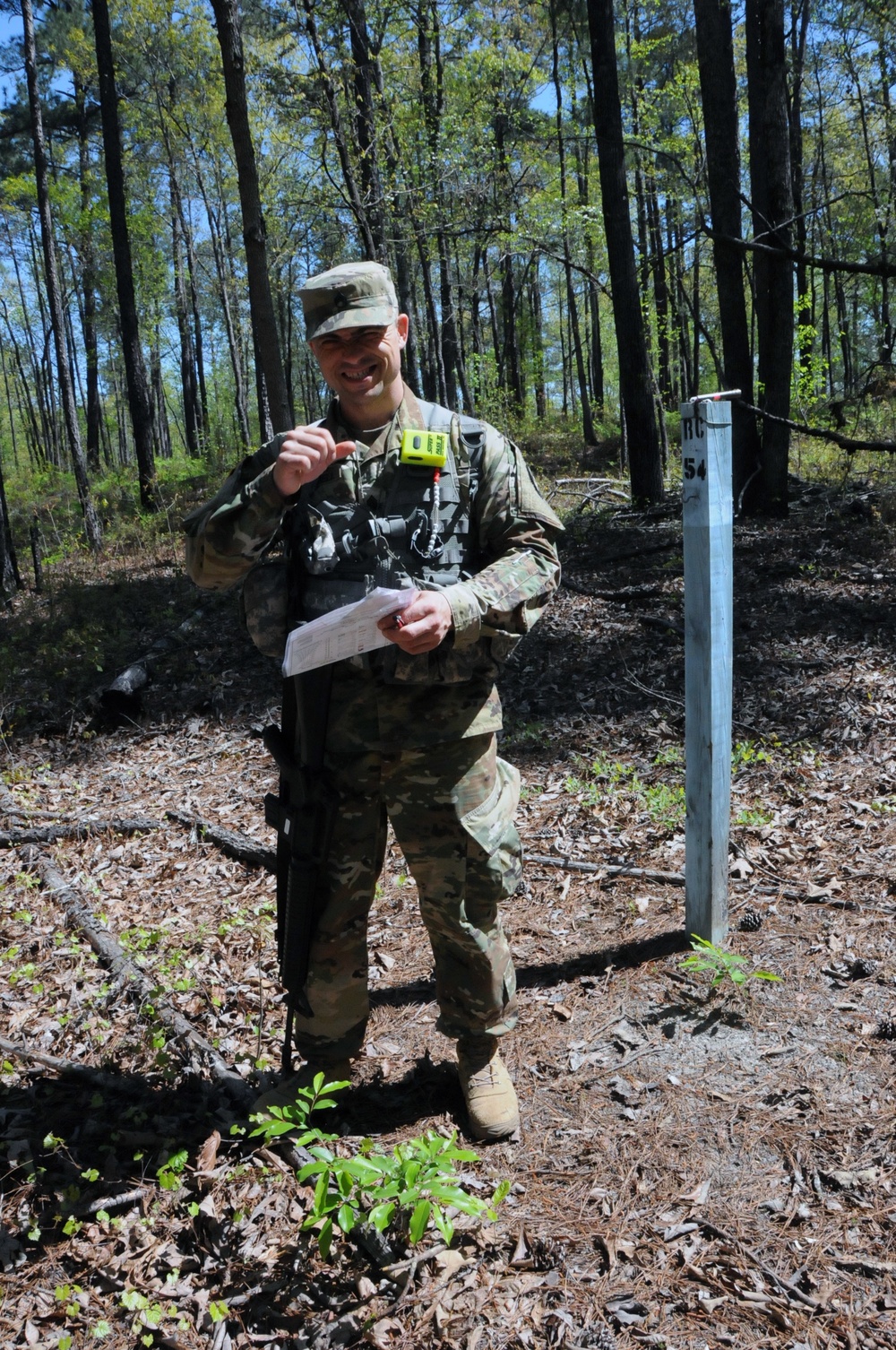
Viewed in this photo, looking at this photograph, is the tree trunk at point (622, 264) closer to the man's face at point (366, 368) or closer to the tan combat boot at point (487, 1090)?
the man's face at point (366, 368)

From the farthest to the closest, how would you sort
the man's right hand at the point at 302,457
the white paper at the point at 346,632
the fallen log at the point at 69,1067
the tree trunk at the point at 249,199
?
the tree trunk at the point at 249,199, the fallen log at the point at 69,1067, the man's right hand at the point at 302,457, the white paper at the point at 346,632

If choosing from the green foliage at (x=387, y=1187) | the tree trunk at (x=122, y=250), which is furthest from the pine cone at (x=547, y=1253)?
the tree trunk at (x=122, y=250)

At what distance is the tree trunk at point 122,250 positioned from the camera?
42.8 ft

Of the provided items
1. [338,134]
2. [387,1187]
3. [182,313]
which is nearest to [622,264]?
[338,134]

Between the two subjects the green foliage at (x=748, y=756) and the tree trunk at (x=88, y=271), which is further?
Result: the tree trunk at (x=88, y=271)

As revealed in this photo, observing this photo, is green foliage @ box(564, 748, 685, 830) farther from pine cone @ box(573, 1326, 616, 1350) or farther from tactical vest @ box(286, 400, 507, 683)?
pine cone @ box(573, 1326, 616, 1350)

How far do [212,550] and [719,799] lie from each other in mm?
2069

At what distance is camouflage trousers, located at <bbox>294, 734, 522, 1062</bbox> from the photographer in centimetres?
247

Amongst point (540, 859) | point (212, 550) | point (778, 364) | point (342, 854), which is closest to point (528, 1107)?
point (342, 854)

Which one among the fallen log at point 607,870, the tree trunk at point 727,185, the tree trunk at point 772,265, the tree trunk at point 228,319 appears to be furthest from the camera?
the tree trunk at point 228,319

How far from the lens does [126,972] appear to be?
347cm

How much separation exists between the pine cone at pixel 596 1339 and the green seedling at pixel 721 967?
1.25 meters

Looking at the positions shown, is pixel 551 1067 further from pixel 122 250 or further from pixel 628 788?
pixel 122 250

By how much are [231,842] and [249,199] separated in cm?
537
